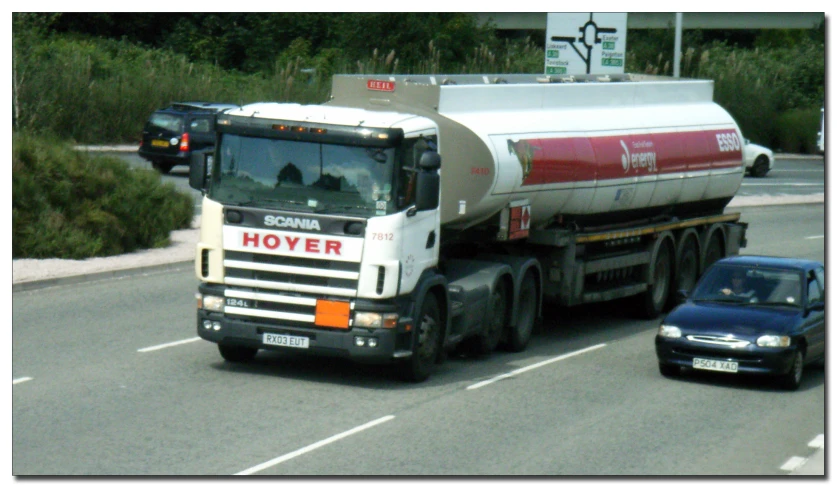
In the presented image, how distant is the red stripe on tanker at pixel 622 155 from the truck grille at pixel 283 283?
333 centimetres

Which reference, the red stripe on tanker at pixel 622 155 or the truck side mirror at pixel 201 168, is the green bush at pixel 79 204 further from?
the red stripe on tanker at pixel 622 155

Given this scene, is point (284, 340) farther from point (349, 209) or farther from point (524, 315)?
point (524, 315)

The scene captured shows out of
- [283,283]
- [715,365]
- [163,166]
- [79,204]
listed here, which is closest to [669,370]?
[715,365]

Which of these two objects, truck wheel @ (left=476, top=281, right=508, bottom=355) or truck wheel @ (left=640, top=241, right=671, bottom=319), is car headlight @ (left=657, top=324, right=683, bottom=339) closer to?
truck wheel @ (left=476, top=281, right=508, bottom=355)

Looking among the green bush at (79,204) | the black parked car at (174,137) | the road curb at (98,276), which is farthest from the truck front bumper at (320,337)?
the black parked car at (174,137)

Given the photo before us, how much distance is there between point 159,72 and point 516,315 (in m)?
33.2

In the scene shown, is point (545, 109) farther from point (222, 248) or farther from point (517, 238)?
point (222, 248)

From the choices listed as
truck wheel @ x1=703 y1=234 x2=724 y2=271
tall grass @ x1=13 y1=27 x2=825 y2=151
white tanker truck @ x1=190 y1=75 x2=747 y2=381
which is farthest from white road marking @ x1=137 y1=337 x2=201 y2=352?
tall grass @ x1=13 y1=27 x2=825 y2=151

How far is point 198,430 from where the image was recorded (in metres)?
11.0

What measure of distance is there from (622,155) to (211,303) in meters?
6.79

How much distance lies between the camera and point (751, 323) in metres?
14.2

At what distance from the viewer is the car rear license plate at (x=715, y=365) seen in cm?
1394

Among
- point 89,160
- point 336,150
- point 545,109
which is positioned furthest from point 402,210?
point 89,160

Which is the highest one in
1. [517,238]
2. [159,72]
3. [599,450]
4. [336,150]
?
[159,72]
